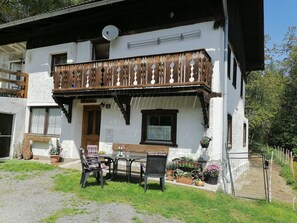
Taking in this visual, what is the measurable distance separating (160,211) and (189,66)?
4642 mm

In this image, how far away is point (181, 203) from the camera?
21.5 ft

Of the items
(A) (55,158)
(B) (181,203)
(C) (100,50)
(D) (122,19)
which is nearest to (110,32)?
(D) (122,19)

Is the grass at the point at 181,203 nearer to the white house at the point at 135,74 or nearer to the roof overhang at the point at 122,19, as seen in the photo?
the white house at the point at 135,74

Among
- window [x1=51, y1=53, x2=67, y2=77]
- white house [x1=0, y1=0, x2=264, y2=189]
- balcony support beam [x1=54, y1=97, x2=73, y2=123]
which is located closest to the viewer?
white house [x1=0, y1=0, x2=264, y2=189]

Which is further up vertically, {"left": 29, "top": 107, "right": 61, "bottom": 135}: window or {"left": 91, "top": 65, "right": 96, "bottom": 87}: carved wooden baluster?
{"left": 91, "top": 65, "right": 96, "bottom": 87}: carved wooden baluster

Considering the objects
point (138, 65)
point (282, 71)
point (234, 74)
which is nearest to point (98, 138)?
point (138, 65)

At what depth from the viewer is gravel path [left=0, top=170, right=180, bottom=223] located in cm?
510

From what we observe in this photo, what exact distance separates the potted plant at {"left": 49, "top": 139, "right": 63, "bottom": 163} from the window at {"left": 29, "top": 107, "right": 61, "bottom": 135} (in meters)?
0.56

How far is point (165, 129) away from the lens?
33.7 ft

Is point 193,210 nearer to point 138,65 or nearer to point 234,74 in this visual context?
point 138,65

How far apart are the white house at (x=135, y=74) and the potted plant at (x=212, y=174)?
0.61 metres

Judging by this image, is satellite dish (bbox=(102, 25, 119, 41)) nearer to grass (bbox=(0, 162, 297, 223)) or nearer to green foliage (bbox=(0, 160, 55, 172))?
green foliage (bbox=(0, 160, 55, 172))

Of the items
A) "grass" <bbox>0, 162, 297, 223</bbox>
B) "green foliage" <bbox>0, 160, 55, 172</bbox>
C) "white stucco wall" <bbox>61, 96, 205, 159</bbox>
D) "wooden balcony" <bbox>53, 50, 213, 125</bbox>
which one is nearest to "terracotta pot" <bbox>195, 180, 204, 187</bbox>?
"grass" <bbox>0, 162, 297, 223</bbox>

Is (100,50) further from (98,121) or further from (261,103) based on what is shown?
(261,103)
